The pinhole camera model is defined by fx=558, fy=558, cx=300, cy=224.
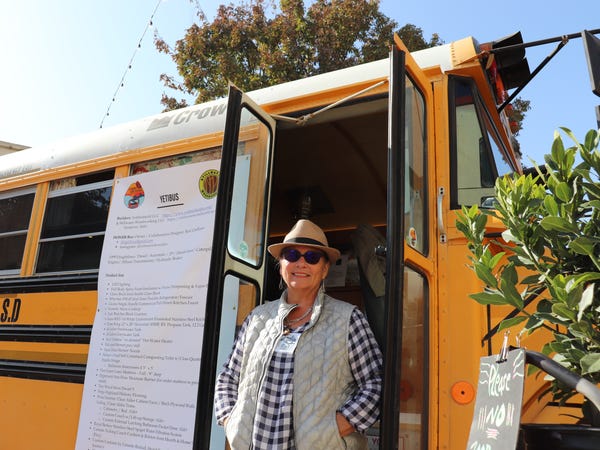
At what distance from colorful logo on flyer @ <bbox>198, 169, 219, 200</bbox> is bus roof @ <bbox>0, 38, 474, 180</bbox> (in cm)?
27

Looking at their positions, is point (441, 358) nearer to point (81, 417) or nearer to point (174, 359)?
point (174, 359)

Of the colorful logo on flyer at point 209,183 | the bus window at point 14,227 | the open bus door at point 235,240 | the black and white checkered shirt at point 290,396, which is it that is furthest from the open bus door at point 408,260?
the bus window at point 14,227

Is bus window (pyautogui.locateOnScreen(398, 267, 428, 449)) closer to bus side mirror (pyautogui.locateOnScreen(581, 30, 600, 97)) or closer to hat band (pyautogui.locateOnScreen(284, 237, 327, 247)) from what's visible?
hat band (pyautogui.locateOnScreen(284, 237, 327, 247))

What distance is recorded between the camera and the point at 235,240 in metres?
2.54

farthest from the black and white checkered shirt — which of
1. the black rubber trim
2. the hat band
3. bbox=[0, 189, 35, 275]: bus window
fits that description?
bbox=[0, 189, 35, 275]: bus window

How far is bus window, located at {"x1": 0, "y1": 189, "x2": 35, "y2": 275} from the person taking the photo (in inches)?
144

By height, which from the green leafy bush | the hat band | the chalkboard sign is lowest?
the chalkboard sign

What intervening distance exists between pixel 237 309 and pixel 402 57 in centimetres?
132

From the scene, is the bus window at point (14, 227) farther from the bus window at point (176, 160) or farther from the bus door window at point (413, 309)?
the bus door window at point (413, 309)

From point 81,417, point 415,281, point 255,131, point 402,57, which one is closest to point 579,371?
point 415,281

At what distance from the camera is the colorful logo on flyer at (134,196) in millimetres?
3108

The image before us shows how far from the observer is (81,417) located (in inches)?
116

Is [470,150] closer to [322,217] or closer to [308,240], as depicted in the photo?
[308,240]

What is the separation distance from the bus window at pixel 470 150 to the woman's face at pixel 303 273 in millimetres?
596
